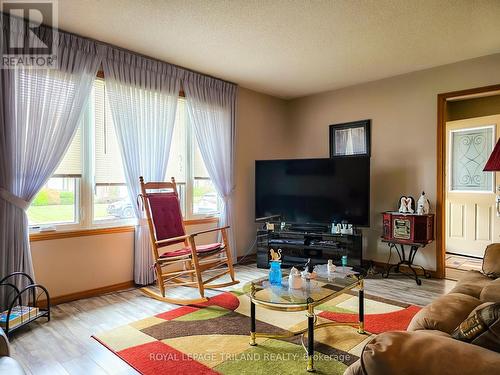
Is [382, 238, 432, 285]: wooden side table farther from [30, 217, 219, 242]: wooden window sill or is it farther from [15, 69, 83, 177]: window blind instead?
[15, 69, 83, 177]: window blind

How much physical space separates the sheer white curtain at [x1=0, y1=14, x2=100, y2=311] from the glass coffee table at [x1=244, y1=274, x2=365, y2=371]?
1.97 meters

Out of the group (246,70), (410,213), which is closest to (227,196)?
(246,70)

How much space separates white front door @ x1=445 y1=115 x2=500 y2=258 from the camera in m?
4.88

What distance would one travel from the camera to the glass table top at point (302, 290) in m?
2.08

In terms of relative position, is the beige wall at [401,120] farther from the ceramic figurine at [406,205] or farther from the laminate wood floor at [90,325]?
the laminate wood floor at [90,325]

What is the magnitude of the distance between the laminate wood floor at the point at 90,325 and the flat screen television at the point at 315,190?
36.1 inches

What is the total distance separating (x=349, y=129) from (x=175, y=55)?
8.48ft

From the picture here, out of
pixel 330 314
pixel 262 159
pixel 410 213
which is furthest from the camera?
pixel 262 159

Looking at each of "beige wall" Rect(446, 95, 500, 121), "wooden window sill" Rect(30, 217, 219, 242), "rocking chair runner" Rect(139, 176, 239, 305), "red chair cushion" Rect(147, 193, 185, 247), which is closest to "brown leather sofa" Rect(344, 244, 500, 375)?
"rocking chair runner" Rect(139, 176, 239, 305)

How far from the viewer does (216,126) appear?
4375mm

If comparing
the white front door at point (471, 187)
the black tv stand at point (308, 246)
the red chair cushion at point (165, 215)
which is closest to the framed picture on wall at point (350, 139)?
the black tv stand at point (308, 246)

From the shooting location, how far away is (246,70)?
408 cm

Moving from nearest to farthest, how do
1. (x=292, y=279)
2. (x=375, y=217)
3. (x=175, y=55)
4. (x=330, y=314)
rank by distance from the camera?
(x=292, y=279)
(x=330, y=314)
(x=175, y=55)
(x=375, y=217)

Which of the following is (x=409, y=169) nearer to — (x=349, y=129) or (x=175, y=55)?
(x=349, y=129)
